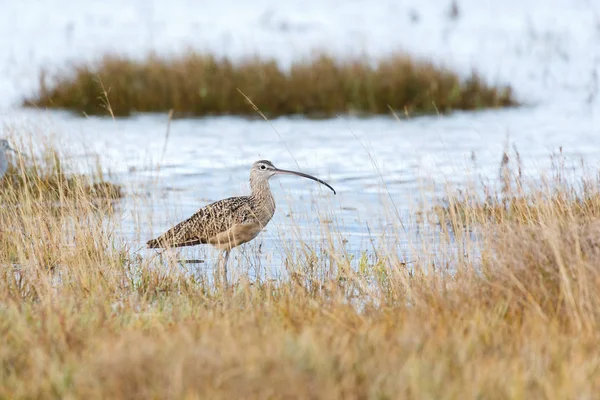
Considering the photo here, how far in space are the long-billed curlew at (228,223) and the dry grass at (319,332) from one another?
111 centimetres

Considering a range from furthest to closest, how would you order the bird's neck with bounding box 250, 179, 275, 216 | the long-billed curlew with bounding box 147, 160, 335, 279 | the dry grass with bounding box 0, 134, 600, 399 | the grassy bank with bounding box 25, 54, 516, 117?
Result: the grassy bank with bounding box 25, 54, 516, 117 < the bird's neck with bounding box 250, 179, 275, 216 < the long-billed curlew with bounding box 147, 160, 335, 279 < the dry grass with bounding box 0, 134, 600, 399

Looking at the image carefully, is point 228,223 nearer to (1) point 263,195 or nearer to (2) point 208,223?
(2) point 208,223

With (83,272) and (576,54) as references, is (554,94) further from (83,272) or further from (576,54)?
(83,272)

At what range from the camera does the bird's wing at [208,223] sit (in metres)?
8.38

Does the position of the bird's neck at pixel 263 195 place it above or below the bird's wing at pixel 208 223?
above

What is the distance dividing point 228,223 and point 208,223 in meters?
0.23

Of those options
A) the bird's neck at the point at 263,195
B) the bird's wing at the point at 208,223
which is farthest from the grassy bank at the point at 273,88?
the bird's wing at the point at 208,223

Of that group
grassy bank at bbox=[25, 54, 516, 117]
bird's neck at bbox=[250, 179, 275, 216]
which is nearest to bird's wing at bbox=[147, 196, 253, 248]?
bird's neck at bbox=[250, 179, 275, 216]

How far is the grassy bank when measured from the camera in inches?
929

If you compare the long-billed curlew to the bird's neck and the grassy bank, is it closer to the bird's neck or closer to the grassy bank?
the bird's neck

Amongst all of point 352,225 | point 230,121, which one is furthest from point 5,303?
point 230,121

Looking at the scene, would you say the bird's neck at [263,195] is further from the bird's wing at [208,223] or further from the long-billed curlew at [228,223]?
the bird's wing at [208,223]

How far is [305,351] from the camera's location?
4.21 meters

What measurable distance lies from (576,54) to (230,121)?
16911mm
